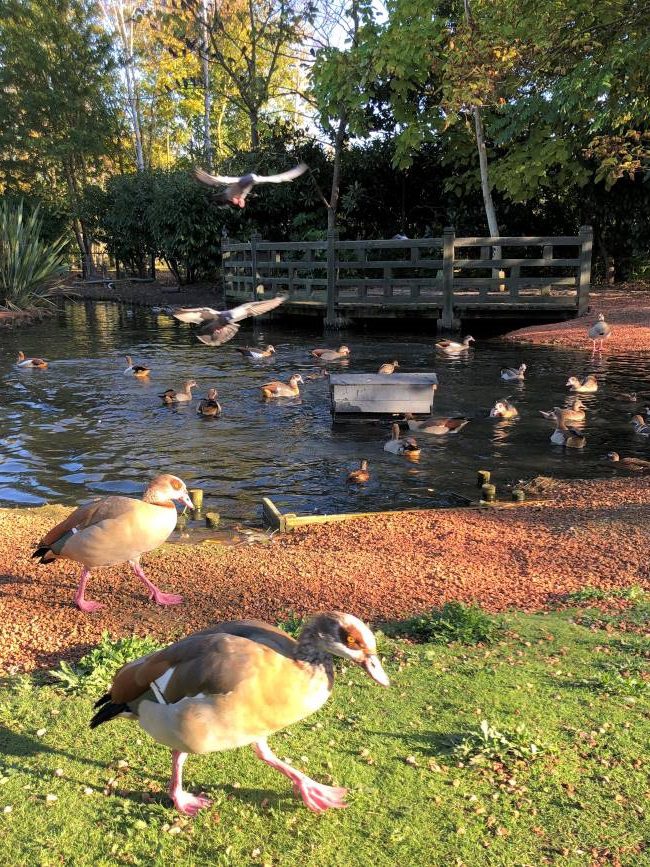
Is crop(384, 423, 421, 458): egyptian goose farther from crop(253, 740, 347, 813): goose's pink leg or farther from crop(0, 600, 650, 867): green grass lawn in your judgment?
crop(253, 740, 347, 813): goose's pink leg

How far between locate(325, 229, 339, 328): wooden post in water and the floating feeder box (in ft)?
40.8

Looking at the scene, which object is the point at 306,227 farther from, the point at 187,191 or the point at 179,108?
the point at 179,108

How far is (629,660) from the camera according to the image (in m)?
4.54

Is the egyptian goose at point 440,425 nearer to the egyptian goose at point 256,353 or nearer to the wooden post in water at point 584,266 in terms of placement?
the egyptian goose at point 256,353

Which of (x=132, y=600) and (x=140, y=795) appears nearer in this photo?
(x=140, y=795)

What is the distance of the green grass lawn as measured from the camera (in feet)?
10.3

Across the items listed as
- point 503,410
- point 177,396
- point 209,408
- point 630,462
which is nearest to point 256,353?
point 177,396

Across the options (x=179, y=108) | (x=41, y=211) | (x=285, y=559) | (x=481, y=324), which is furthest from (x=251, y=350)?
(x=179, y=108)

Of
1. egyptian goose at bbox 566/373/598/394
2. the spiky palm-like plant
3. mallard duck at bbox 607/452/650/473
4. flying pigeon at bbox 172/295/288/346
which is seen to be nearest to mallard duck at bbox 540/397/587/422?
mallard duck at bbox 607/452/650/473

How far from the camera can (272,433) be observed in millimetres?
13031

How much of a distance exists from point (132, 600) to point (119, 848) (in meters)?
2.83

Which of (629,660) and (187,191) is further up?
(187,191)

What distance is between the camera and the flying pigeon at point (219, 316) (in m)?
10.3

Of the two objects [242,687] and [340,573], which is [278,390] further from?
[242,687]
